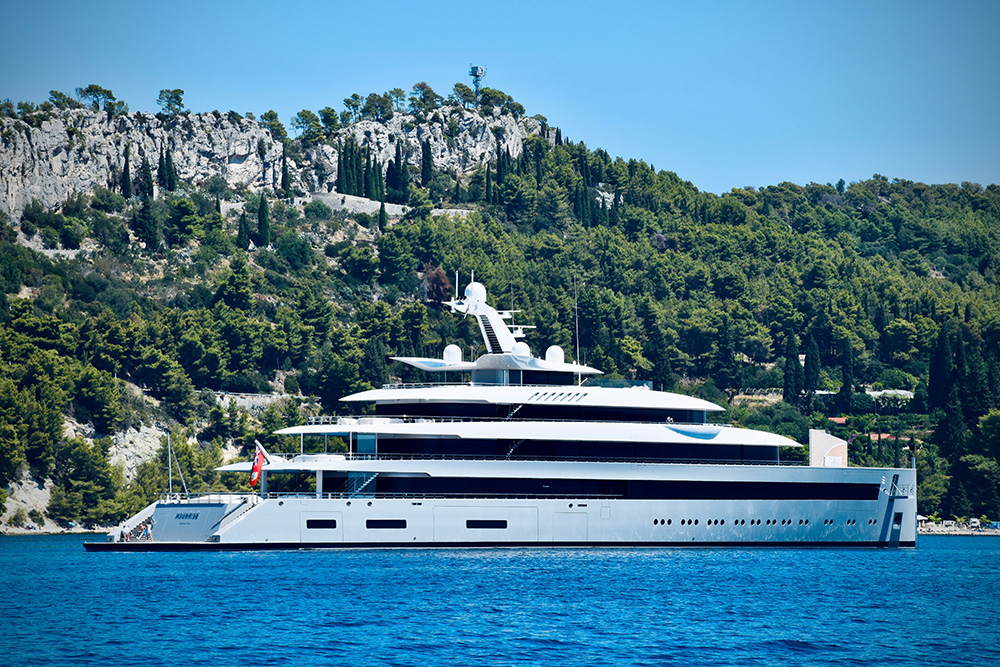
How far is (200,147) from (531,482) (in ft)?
274

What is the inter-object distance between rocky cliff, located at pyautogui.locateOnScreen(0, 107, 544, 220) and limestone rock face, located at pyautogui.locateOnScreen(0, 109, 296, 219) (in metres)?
0.08

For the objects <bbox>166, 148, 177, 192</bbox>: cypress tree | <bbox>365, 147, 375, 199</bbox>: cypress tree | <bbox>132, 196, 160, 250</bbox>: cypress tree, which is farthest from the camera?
<bbox>365, 147, 375, 199</bbox>: cypress tree

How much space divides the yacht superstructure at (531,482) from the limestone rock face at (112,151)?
63.7 m

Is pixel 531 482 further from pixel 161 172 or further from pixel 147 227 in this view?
pixel 161 172

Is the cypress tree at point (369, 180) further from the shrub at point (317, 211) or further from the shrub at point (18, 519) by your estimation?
the shrub at point (18, 519)

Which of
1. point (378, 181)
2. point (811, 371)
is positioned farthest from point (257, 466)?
point (378, 181)

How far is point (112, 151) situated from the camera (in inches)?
4336

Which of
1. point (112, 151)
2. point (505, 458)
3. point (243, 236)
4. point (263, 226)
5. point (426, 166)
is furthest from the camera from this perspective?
point (426, 166)

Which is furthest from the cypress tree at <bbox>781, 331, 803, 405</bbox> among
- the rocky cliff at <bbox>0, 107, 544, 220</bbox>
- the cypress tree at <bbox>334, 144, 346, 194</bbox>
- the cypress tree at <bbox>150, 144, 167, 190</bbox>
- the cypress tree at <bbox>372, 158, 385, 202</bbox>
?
the cypress tree at <bbox>150, 144, 167, 190</bbox>

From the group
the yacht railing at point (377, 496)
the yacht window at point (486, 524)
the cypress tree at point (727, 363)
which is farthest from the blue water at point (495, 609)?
the cypress tree at point (727, 363)

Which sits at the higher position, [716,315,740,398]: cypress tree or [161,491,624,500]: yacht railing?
[716,315,740,398]: cypress tree

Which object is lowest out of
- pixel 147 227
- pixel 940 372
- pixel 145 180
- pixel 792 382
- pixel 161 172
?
pixel 792 382

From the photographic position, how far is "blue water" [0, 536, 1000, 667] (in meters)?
26.7

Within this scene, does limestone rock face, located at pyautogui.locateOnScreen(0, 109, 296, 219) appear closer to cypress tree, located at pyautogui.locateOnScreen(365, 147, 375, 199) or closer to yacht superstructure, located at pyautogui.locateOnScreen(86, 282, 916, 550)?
cypress tree, located at pyautogui.locateOnScreen(365, 147, 375, 199)
